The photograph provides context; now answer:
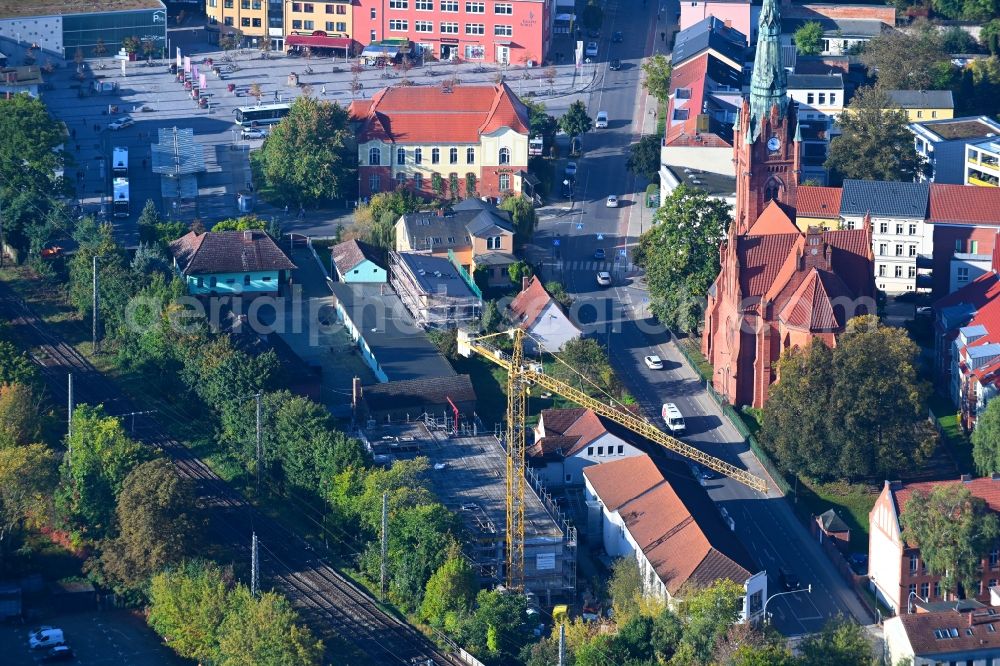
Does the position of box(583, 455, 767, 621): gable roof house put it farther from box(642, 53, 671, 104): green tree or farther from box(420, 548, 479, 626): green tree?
box(642, 53, 671, 104): green tree

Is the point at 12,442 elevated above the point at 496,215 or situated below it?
below

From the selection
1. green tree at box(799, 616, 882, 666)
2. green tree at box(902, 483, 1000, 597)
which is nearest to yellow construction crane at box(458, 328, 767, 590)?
green tree at box(902, 483, 1000, 597)

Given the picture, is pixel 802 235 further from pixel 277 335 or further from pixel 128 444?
pixel 128 444

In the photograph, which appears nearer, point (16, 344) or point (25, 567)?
point (25, 567)

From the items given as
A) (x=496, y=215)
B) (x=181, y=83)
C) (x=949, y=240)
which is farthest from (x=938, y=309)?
(x=181, y=83)

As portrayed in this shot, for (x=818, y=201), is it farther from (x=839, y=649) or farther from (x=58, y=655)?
(x=58, y=655)

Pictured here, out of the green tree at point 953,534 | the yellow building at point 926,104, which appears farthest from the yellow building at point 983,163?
the green tree at point 953,534
